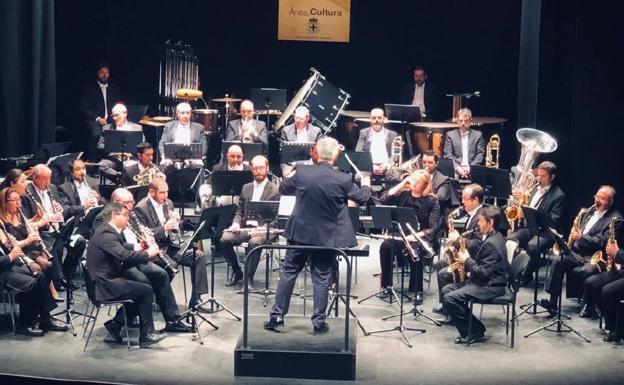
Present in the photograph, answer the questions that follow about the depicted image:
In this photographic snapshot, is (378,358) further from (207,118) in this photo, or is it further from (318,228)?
(207,118)

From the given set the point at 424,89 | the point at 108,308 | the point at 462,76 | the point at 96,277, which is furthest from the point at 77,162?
the point at 462,76

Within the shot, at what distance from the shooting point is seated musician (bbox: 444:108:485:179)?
47.3 feet

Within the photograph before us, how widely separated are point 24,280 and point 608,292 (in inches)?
222

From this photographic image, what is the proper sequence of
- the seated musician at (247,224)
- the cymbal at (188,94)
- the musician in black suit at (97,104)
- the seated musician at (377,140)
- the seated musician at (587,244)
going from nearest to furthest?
the seated musician at (587,244) < the seated musician at (247,224) < the seated musician at (377,140) < the musician in black suit at (97,104) < the cymbal at (188,94)

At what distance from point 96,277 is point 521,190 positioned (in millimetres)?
5533

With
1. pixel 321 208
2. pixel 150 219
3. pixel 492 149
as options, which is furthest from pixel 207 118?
pixel 321 208

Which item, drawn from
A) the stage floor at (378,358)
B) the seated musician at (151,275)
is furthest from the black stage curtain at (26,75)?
the stage floor at (378,358)

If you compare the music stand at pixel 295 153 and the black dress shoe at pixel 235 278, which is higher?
the music stand at pixel 295 153

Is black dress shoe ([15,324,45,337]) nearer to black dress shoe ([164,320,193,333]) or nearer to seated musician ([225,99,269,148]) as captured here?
black dress shoe ([164,320,193,333])

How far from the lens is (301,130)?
14.6 metres

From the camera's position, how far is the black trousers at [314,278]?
934 cm

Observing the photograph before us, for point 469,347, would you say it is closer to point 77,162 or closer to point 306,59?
point 77,162

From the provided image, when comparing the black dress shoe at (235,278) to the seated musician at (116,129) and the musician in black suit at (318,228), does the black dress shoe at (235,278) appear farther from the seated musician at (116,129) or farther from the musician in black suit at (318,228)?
the seated musician at (116,129)

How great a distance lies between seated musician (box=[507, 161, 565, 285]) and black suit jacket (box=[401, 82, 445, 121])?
434 centimetres
